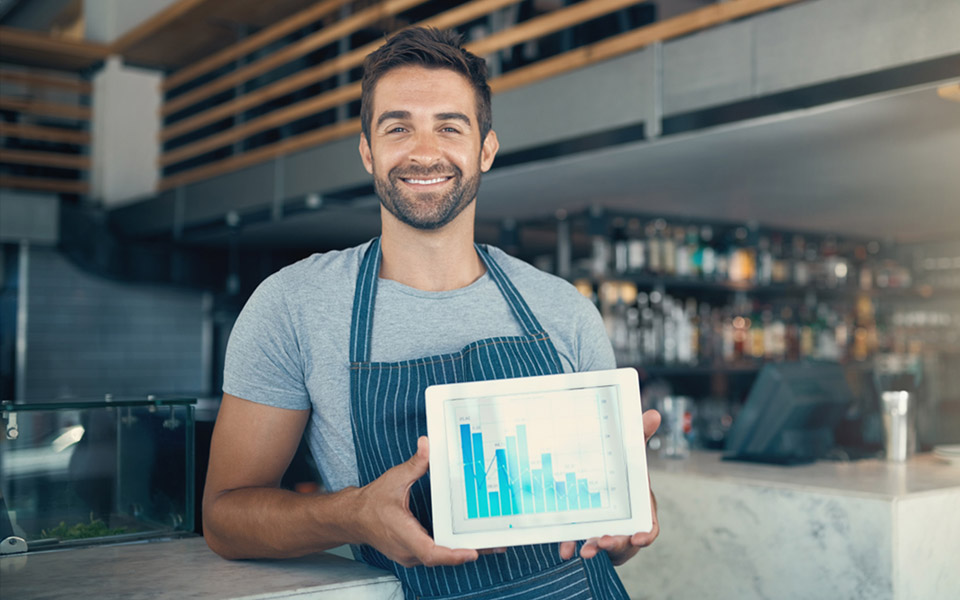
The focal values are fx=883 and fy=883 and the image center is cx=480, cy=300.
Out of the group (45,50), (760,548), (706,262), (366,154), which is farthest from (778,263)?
(45,50)

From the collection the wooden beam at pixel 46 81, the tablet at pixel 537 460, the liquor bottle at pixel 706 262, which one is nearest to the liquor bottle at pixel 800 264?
the liquor bottle at pixel 706 262

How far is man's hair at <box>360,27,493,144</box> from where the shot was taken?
1292 mm

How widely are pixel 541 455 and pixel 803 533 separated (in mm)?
1265

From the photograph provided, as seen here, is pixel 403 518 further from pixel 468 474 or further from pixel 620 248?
pixel 620 248

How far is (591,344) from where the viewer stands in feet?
4.61

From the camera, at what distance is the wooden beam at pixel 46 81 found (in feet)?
18.6

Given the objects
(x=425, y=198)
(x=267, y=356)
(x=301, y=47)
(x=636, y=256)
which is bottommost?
(x=267, y=356)

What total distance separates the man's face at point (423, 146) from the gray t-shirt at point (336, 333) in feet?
0.41

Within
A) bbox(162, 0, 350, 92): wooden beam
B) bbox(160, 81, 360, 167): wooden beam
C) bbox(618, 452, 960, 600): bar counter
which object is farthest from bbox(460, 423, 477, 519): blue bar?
bbox(162, 0, 350, 92): wooden beam

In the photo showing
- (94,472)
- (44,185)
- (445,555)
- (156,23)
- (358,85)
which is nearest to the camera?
(445,555)

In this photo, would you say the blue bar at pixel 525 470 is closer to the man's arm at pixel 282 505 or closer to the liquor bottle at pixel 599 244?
the man's arm at pixel 282 505

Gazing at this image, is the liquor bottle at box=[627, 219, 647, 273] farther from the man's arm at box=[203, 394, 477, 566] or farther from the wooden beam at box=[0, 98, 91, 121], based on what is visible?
the wooden beam at box=[0, 98, 91, 121]

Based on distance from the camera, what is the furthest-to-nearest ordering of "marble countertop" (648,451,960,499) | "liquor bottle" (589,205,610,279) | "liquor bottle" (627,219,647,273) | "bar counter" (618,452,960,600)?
"liquor bottle" (627,219,647,273)
"liquor bottle" (589,205,610,279)
"marble countertop" (648,451,960,499)
"bar counter" (618,452,960,600)

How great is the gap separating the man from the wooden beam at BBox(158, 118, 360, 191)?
2.53 metres
